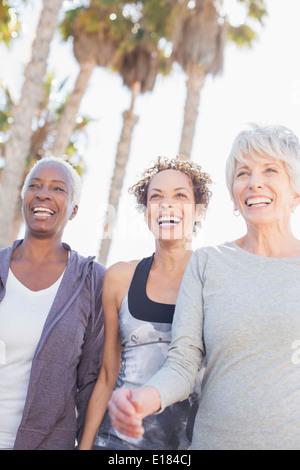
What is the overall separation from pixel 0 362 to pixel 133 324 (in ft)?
2.72

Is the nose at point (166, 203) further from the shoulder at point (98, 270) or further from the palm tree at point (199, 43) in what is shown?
the palm tree at point (199, 43)

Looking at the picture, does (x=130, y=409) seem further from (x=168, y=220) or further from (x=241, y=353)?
(x=168, y=220)

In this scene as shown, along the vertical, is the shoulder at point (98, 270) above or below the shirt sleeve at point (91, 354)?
above

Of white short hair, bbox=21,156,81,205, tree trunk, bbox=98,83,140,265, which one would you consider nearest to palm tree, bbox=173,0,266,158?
tree trunk, bbox=98,83,140,265

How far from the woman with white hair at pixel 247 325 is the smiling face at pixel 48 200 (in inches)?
50.6

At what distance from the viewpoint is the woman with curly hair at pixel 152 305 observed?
230 centimetres

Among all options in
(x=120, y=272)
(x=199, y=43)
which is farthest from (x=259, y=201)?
(x=199, y=43)

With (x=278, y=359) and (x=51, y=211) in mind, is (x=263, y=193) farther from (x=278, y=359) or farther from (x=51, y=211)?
(x=51, y=211)

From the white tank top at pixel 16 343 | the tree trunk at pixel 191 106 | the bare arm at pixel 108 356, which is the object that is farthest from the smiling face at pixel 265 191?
the tree trunk at pixel 191 106

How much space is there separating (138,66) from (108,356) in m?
12.5

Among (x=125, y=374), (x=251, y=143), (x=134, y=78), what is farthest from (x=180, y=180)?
(x=134, y=78)

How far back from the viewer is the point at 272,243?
2221mm

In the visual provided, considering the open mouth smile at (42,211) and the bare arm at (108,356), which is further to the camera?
the open mouth smile at (42,211)

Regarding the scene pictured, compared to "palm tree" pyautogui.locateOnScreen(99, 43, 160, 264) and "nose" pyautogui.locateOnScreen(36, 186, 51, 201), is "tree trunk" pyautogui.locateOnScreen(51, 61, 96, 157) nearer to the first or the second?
"palm tree" pyautogui.locateOnScreen(99, 43, 160, 264)
